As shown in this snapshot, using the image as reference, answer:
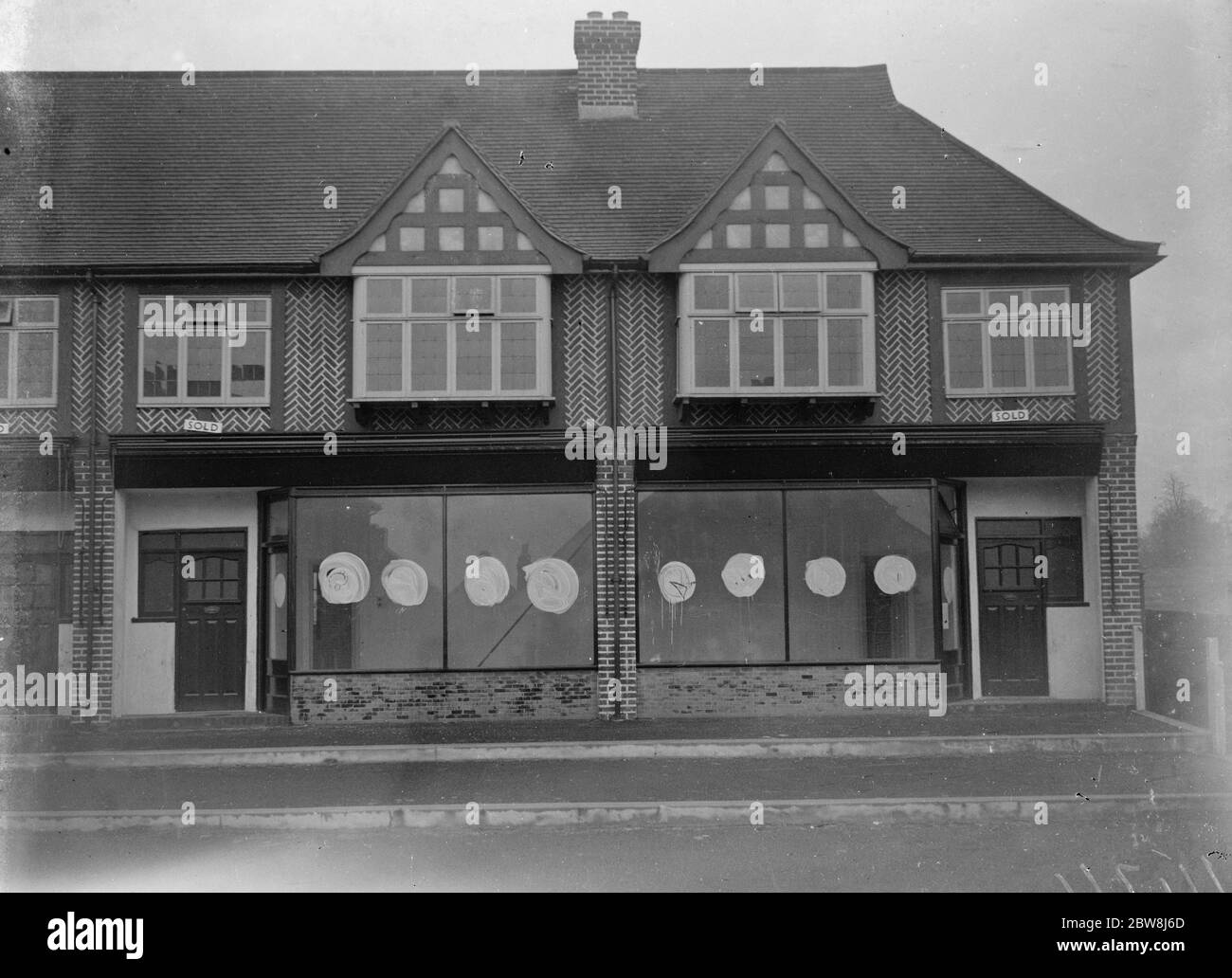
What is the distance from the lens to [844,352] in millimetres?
15844

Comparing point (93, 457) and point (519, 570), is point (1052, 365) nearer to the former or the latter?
point (519, 570)

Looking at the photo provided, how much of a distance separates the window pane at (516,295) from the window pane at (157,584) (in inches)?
240

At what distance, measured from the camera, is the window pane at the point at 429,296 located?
622 inches

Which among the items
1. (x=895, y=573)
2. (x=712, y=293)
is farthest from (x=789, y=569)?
(x=712, y=293)

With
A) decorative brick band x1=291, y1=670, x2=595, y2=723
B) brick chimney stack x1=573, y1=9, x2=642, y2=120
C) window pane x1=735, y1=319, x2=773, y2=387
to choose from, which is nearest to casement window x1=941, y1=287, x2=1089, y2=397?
window pane x1=735, y1=319, x2=773, y2=387

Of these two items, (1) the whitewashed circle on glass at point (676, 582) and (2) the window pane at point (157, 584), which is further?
(2) the window pane at point (157, 584)

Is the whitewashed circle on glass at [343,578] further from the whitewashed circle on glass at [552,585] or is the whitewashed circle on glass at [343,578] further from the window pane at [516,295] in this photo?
the window pane at [516,295]

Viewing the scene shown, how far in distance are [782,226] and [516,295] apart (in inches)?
148

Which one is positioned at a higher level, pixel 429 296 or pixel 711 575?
pixel 429 296

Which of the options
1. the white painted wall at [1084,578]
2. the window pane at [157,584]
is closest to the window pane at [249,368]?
the window pane at [157,584]

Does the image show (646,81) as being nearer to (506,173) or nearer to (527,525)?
(506,173)

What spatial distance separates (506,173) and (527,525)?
17.9ft

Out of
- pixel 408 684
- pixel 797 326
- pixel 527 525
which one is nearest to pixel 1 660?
pixel 408 684

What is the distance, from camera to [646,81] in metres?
19.0
